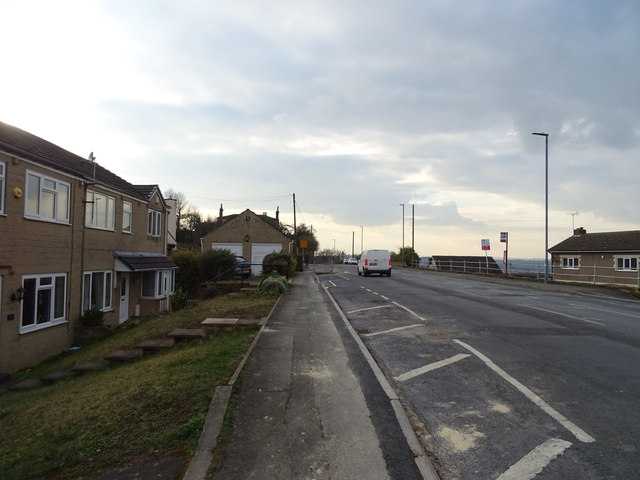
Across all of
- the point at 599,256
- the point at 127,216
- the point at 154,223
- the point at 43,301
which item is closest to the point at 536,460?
the point at 43,301

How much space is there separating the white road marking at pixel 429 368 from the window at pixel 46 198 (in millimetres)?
11368

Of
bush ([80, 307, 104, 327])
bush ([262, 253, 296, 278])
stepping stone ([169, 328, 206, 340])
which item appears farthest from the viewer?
bush ([262, 253, 296, 278])

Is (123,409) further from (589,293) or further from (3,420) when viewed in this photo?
(589,293)

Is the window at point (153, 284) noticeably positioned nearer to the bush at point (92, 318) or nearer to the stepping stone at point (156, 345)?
the bush at point (92, 318)

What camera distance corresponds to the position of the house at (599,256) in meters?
37.7

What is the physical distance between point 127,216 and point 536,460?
18987 mm

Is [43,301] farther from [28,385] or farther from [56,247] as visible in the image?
[28,385]

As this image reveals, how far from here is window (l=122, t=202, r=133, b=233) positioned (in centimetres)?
1902

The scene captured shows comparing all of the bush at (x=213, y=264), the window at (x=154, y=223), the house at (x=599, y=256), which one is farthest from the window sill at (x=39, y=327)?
the house at (x=599, y=256)

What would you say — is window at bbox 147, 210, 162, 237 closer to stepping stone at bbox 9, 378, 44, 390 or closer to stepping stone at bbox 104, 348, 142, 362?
stepping stone at bbox 9, 378, 44, 390

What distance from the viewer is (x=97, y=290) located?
16.9 m

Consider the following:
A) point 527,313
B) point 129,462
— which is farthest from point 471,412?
point 527,313

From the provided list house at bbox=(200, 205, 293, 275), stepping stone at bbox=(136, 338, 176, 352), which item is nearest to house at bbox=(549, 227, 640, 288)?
house at bbox=(200, 205, 293, 275)

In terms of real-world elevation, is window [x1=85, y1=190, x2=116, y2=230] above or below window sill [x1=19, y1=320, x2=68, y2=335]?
above
